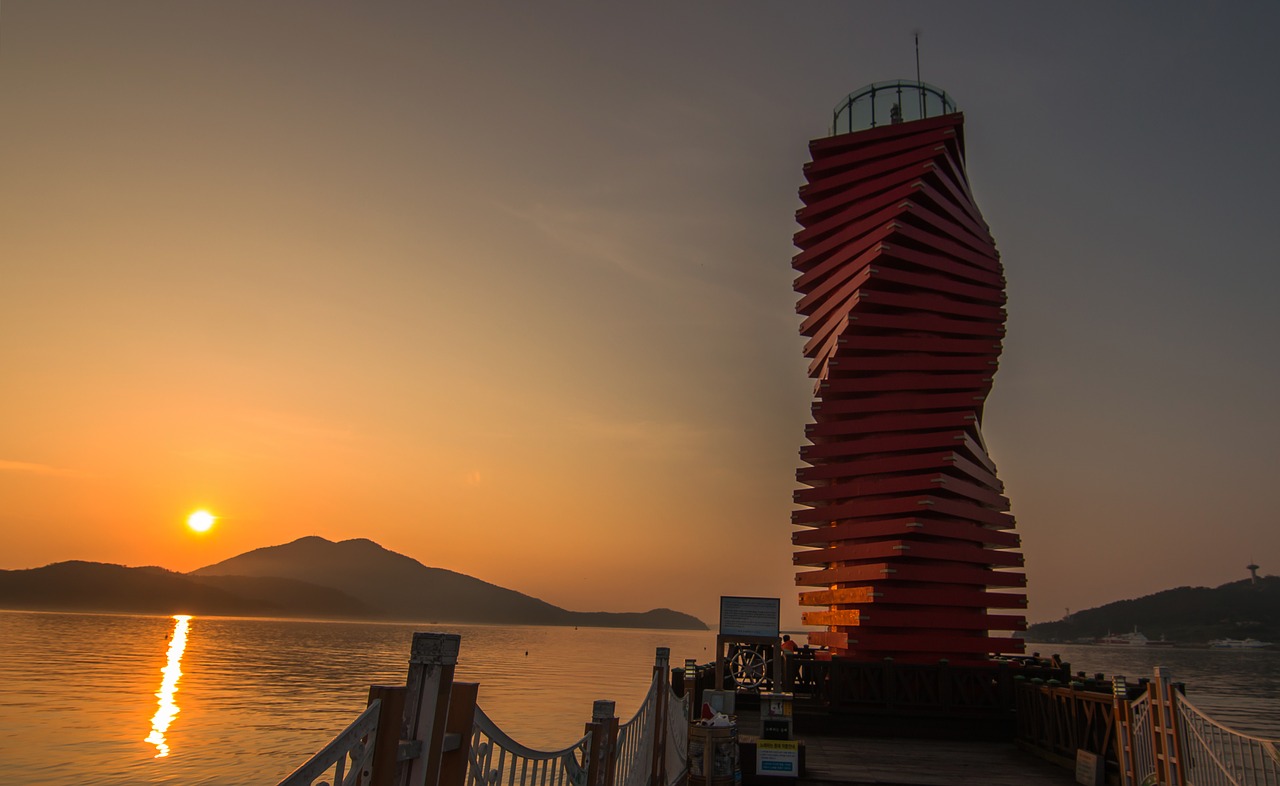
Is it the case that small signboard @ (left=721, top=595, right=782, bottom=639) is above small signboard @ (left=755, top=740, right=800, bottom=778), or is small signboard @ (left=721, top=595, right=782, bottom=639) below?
above

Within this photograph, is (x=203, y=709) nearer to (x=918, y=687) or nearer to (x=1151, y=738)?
(x=918, y=687)

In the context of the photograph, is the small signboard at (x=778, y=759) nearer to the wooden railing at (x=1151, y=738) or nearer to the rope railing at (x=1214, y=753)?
the wooden railing at (x=1151, y=738)

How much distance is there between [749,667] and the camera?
18234mm

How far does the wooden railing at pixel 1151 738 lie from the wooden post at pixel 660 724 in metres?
5.27

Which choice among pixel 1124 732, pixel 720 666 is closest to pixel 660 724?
pixel 1124 732

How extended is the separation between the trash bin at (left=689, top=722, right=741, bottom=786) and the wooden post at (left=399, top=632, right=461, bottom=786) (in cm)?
653

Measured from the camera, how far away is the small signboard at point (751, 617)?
15633 millimetres

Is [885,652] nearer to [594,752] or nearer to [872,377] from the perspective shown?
[872,377]

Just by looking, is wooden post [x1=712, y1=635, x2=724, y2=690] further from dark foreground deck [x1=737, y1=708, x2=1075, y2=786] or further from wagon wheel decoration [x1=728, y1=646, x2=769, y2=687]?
wagon wheel decoration [x1=728, y1=646, x2=769, y2=687]

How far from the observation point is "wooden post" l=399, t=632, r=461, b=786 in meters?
3.63

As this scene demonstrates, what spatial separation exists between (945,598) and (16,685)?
43.0 m

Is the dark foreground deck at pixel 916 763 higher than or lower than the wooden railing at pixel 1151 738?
lower

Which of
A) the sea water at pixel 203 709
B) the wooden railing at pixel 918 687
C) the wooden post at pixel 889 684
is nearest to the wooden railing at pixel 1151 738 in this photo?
the wooden railing at pixel 918 687

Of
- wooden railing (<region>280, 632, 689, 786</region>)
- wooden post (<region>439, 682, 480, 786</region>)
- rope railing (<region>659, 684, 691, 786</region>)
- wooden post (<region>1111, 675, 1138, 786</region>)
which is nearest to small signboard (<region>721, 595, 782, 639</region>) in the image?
rope railing (<region>659, 684, 691, 786</region>)
